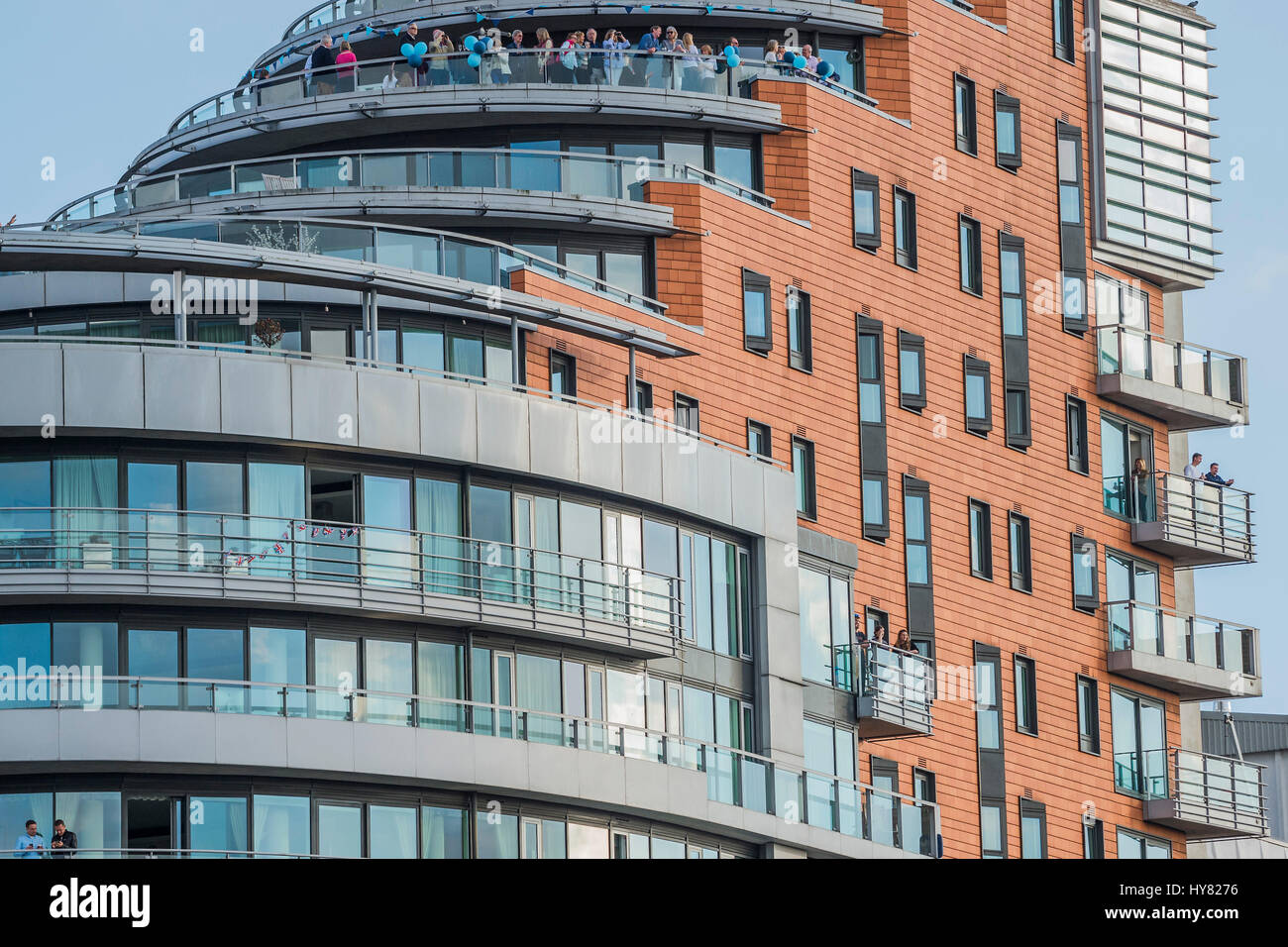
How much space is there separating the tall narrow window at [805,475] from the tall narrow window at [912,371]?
364cm

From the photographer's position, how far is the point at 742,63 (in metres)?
54.8

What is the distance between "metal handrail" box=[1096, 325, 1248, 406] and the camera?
61531 mm

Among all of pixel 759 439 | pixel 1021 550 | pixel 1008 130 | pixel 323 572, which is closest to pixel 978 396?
pixel 1021 550

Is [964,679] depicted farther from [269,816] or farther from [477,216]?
[269,816]

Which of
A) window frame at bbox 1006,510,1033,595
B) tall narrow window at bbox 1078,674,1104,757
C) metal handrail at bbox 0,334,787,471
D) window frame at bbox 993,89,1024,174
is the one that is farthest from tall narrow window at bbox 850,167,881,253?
tall narrow window at bbox 1078,674,1104,757

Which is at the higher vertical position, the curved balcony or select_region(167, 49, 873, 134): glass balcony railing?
select_region(167, 49, 873, 134): glass balcony railing

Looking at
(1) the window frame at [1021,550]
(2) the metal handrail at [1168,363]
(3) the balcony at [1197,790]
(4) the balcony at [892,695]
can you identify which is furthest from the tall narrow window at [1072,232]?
(4) the balcony at [892,695]

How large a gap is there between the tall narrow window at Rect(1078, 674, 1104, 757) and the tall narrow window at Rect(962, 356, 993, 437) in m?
6.13

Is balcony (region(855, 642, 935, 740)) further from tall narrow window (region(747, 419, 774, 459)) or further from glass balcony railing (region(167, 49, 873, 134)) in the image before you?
glass balcony railing (region(167, 49, 873, 134))

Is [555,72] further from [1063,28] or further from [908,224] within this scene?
[1063,28]

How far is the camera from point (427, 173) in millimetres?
50469

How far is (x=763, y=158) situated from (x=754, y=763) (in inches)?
572

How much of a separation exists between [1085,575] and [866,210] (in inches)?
400
